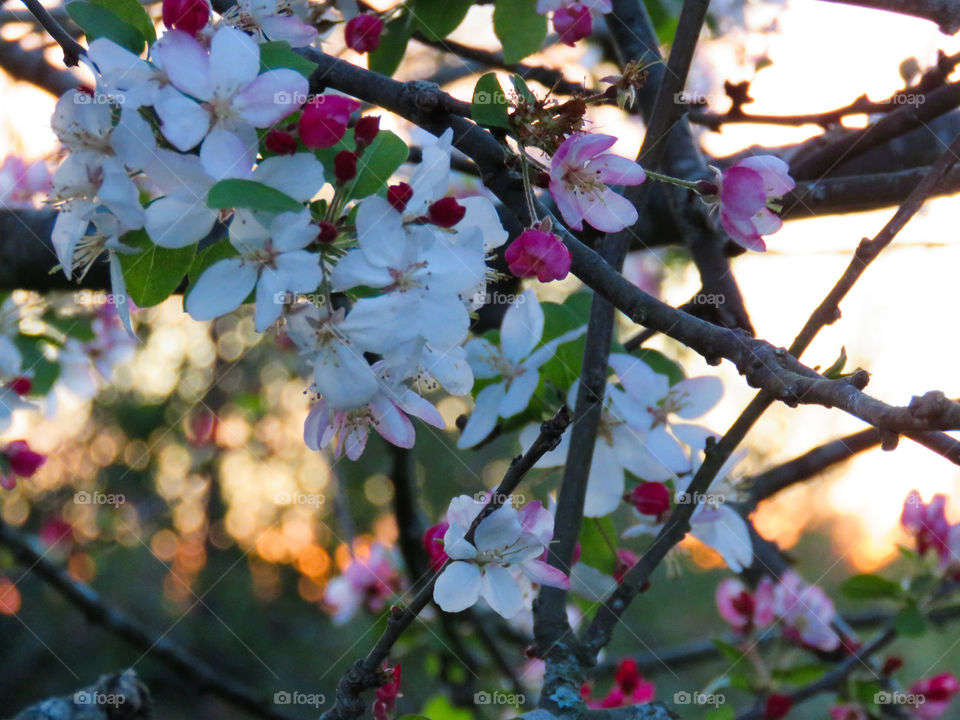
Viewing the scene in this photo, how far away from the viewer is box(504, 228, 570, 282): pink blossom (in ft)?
2.34

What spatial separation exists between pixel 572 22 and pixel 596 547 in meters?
0.79

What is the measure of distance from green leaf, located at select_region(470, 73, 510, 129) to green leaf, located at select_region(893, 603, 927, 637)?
1.40 meters

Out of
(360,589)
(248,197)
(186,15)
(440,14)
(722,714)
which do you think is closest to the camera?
(248,197)

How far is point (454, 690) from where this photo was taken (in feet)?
6.75

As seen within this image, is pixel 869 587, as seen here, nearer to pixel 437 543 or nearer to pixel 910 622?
pixel 910 622

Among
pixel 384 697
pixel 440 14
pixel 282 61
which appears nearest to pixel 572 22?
pixel 440 14

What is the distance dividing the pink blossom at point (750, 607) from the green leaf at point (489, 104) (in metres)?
1.42

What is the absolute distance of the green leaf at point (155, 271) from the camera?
75 centimetres

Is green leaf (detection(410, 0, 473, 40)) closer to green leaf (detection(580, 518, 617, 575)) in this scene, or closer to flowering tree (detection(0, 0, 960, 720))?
flowering tree (detection(0, 0, 960, 720))

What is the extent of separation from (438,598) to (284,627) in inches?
221

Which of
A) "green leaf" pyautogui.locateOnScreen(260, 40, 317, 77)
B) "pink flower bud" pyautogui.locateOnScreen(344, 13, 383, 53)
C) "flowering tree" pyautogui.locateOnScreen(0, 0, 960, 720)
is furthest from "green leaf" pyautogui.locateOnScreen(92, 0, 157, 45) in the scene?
"pink flower bud" pyautogui.locateOnScreen(344, 13, 383, 53)

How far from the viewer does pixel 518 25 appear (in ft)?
4.02

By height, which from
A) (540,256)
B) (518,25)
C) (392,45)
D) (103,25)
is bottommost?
(103,25)

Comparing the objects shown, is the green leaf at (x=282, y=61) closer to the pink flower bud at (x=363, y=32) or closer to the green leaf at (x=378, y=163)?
the green leaf at (x=378, y=163)
